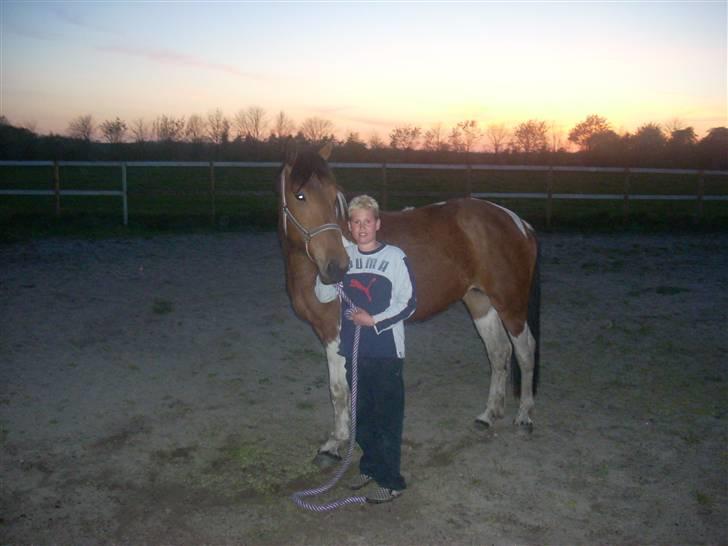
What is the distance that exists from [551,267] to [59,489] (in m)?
7.82

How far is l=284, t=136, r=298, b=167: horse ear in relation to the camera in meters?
3.26

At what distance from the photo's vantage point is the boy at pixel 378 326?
2.93m

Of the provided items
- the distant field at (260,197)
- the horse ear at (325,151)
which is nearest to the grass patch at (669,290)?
the horse ear at (325,151)

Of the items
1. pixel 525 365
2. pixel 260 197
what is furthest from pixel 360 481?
pixel 260 197

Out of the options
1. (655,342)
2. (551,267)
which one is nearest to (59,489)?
(655,342)

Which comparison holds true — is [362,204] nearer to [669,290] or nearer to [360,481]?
[360,481]

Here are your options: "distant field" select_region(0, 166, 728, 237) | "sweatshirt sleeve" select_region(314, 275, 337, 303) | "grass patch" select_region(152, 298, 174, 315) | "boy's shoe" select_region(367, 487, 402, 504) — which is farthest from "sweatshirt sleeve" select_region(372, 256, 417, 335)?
"distant field" select_region(0, 166, 728, 237)

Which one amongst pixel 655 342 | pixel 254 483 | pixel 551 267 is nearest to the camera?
pixel 254 483

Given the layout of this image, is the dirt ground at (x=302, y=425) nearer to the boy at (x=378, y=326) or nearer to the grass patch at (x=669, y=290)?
the grass patch at (x=669, y=290)

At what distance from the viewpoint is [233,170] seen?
3177 cm

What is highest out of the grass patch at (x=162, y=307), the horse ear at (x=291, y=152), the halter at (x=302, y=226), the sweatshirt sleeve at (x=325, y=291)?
the horse ear at (x=291, y=152)

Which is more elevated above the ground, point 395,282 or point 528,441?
point 395,282

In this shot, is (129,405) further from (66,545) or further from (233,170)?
(233,170)

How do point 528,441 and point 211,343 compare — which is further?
point 211,343
